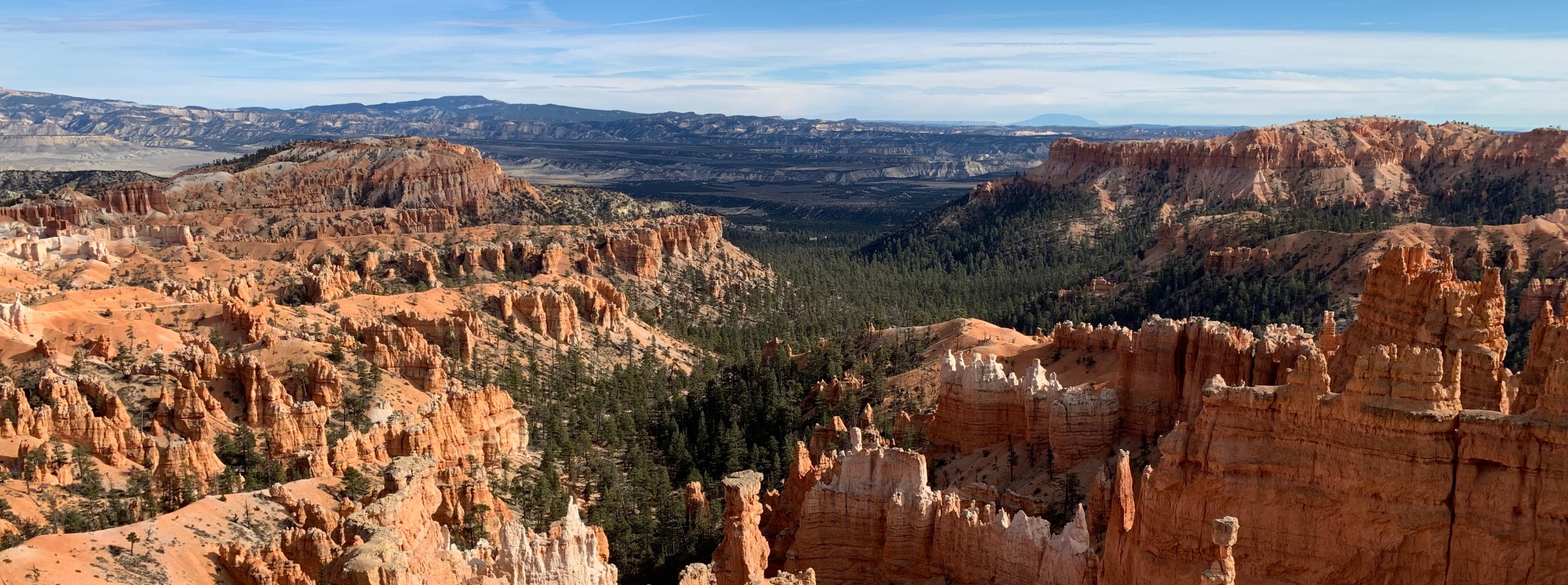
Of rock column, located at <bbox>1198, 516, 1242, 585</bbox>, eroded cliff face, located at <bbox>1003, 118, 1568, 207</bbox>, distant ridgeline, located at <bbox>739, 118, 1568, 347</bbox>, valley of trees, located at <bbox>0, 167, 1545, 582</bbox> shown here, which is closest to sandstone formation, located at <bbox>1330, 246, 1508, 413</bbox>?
rock column, located at <bbox>1198, 516, 1242, 585</bbox>

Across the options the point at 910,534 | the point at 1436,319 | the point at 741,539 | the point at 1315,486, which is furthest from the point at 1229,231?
the point at 1315,486

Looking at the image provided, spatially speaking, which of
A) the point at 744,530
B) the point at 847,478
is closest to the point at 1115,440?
the point at 847,478

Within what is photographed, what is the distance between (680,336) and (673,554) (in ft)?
199

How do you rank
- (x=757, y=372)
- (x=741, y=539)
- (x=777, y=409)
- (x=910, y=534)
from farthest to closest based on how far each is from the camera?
(x=757, y=372) < (x=777, y=409) < (x=910, y=534) < (x=741, y=539)

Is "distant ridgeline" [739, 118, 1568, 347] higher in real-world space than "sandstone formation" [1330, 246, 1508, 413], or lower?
lower

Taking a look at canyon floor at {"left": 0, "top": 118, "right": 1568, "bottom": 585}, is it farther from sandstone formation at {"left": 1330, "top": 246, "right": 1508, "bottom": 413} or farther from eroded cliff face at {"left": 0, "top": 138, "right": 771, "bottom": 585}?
eroded cliff face at {"left": 0, "top": 138, "right": 771, "bottom": 585}

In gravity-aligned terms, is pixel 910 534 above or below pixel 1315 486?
below

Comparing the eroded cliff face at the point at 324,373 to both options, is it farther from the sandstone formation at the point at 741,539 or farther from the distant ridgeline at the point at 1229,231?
the distant ridgeline at the point at 1229,231

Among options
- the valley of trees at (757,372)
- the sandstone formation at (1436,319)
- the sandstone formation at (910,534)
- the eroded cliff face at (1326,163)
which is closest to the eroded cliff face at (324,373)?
the valley of trees at (757,372)

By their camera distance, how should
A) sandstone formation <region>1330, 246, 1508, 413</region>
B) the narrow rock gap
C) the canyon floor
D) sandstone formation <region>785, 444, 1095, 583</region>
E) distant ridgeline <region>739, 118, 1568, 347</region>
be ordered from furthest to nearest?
distant ridgeline <region>739, 118, 1568, 347</region>
sandstone formation <region>785, 444, 1095, 583</region>
sandstone formation <region>1330, 246, 1508, 413</region>
the canyon floor
the narrow rock gap

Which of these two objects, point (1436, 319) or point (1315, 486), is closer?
point (1315, 486)

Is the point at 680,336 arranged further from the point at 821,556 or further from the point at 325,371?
the point at 821,556

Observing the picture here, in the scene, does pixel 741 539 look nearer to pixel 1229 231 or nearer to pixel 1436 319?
pixel 1436 319

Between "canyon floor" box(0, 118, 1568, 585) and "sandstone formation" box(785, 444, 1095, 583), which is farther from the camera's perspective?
"sandstone formation" box(785, 444, 1095, 583)
